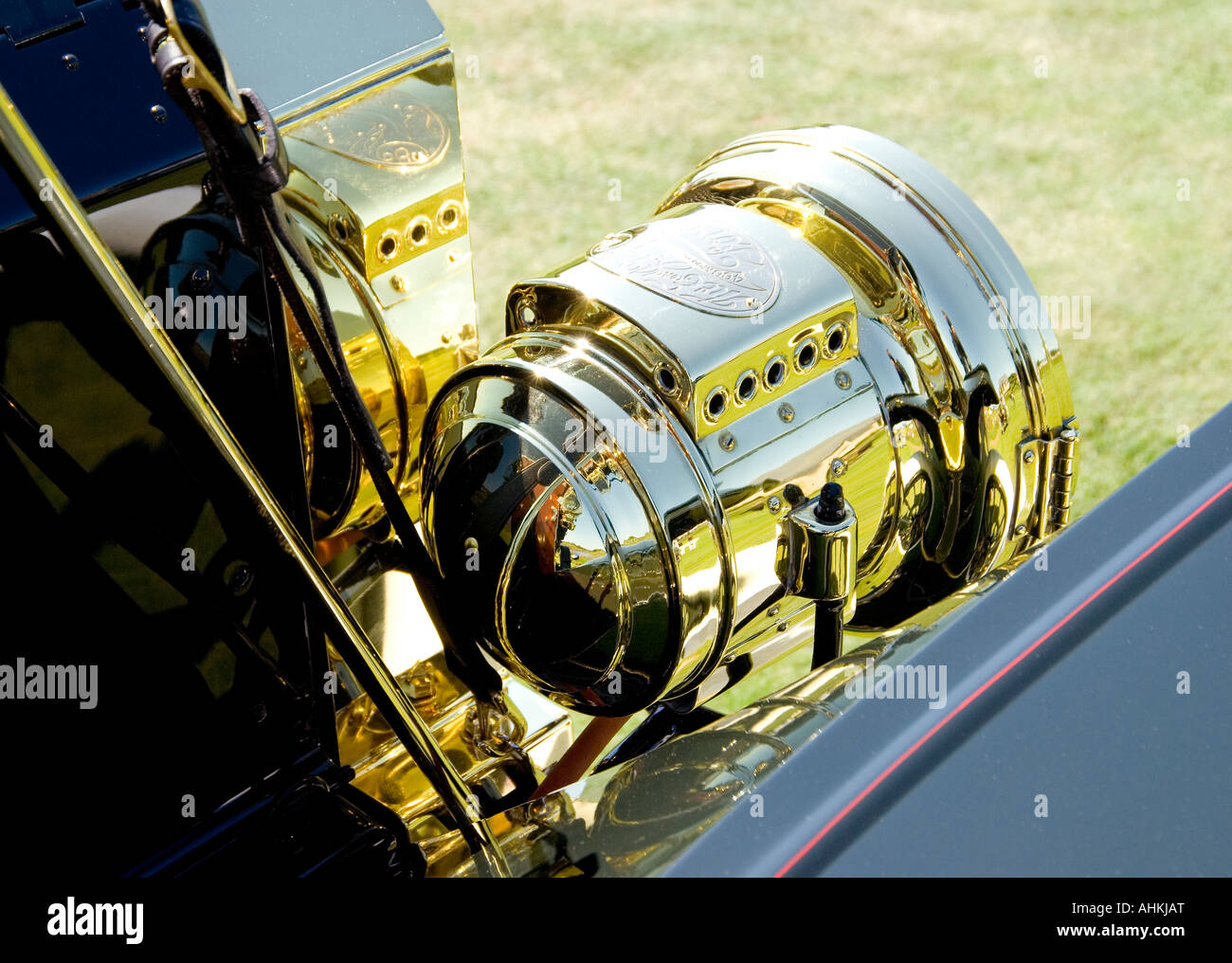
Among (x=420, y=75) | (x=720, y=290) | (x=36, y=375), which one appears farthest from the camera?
(x=420, y=75)

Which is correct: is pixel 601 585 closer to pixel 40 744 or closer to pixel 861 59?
pixel 40 744

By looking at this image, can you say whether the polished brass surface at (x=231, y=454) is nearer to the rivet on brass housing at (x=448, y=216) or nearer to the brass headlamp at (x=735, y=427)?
the brass headlamp at (x=735, y=427)

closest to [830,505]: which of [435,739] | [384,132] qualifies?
[435,739]

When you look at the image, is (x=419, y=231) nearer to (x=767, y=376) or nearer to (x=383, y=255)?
(x=383, y=255)

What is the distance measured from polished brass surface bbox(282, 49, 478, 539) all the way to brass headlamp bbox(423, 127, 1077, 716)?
0.16 meters

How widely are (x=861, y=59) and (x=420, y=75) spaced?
343 cm

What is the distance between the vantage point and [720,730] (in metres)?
1.26

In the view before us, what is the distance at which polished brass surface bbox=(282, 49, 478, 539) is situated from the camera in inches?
56.4

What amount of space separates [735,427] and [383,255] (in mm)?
497

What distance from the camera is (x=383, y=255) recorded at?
4.90ft

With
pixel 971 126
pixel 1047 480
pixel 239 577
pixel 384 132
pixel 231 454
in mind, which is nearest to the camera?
pixel 231 454

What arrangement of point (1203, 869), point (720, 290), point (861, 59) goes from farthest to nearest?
point (861, 59), point (720, 290), point (1203, 869)

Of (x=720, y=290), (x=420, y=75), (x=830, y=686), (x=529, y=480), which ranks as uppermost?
(x=420, y=75)

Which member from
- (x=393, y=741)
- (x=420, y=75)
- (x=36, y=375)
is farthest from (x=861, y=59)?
(x=36, y=375)
